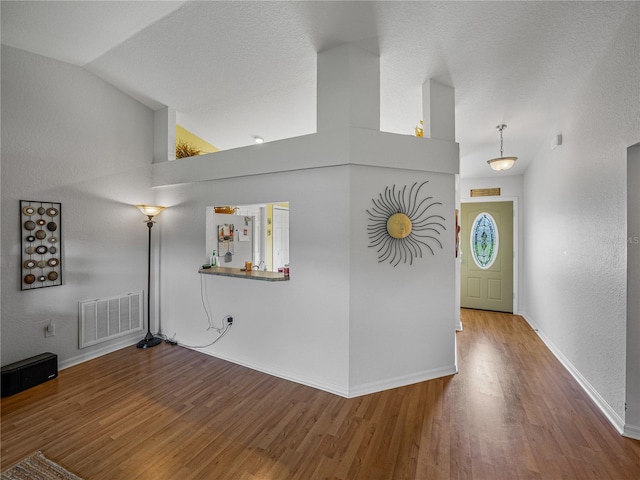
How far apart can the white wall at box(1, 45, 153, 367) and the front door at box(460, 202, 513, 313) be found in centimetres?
541

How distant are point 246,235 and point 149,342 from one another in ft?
6.09

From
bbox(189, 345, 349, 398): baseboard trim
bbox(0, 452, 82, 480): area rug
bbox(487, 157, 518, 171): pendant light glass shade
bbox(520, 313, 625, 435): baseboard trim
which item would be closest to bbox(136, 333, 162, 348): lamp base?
bbox(189, 345, 349, 398): baseboard trim

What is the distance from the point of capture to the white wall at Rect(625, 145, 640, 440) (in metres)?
1.90

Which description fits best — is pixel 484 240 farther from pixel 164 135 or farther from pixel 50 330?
pixel 50 330

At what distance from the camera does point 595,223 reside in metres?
2.34

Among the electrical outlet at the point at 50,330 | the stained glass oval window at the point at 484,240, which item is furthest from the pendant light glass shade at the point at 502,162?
the electrical outlet at the point at 50,330

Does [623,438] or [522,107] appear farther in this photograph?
[522,107]

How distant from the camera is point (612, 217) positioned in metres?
2.09

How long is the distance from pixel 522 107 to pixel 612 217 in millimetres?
1519

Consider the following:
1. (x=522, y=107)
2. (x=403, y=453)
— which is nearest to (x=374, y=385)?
(x=403, y=453)

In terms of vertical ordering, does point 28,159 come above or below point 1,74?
below

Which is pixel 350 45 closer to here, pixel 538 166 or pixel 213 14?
pixel 213 14

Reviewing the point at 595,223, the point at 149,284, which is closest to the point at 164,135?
the point at 149,284

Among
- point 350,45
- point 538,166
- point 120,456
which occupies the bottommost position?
point 120,456
